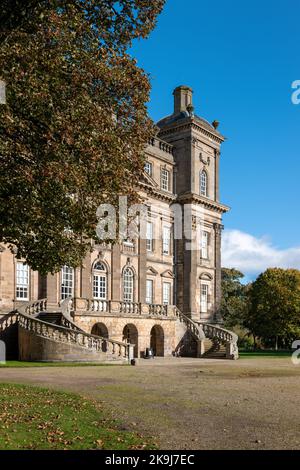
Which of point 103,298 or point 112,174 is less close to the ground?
point 112,174

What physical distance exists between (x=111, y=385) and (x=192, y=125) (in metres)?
33.4

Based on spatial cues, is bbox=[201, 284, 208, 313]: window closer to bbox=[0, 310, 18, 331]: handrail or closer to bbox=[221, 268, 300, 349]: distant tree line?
bbox=[221, 268, 300, 349]: distant tree line

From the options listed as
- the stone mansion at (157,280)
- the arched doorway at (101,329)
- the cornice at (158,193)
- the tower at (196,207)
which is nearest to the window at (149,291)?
the stone mansion at (157,280)

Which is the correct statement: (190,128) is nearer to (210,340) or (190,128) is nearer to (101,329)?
(210,340)

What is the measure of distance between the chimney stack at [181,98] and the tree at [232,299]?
2598cm

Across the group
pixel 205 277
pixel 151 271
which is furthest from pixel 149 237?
pixel 205 277

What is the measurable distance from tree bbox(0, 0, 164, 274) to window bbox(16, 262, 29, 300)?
15932 millimetres

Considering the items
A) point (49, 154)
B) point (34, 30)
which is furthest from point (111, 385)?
point (34, 30)

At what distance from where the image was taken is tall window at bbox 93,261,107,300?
38844mm

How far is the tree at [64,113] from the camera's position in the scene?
14766 millimetres

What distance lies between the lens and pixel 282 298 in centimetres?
5747

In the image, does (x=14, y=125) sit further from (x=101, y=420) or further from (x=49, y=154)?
(x=101, y=420)

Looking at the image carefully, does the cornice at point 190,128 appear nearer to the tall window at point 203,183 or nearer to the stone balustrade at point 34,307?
the tall window at point 203,183

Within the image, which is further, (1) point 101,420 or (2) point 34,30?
(2) point 34,30
